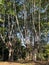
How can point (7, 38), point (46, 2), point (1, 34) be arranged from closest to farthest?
point (46, 2)
point (1, 34)
point (7, 38)

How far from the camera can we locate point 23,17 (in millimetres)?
30625

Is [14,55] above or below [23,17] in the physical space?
below

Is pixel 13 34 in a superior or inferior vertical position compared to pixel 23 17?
inferior

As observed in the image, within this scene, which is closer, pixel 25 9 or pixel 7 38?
pixel 25 9

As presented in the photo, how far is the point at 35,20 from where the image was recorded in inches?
1181

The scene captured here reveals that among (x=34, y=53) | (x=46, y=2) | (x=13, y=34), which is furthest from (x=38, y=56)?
(x=46, y=2)

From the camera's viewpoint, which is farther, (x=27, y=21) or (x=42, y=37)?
(x=42, y=37)

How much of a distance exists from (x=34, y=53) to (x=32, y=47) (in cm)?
75

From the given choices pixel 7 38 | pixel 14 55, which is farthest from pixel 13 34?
pixel 14 55

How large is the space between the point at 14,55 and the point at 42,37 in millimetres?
4517

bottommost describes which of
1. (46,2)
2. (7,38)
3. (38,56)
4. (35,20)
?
(38,56)

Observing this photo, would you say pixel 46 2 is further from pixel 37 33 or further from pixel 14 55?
pixel 14 55

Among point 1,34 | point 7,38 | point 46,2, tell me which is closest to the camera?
point 46,2

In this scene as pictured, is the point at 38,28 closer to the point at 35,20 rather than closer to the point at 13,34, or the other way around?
the point at 35,20
